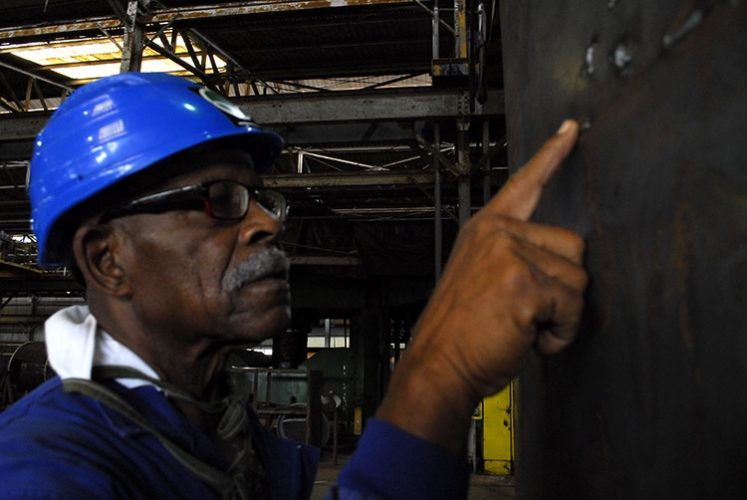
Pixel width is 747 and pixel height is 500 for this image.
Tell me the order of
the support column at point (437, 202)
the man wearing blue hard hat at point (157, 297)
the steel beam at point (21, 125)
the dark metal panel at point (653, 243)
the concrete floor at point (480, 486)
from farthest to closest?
the concrete floor at point (480, 486) < the steel beam at point (21, 125) < the support column at point (437, 202) < the man wearing blue hard hat at point (157, 297) < the dark metal panel at point (653, 243)

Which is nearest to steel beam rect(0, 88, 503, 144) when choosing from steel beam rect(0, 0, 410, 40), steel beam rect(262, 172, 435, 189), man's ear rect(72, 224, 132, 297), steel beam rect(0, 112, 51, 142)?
steel beam rect(0, 0, 410, 40)

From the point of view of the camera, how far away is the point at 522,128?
107cm

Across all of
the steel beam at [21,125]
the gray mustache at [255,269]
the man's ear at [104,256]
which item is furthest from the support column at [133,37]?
the gray mustache at [255,269]

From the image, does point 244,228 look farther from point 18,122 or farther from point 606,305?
point 18,122

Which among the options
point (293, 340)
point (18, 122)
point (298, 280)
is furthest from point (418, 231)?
point (18, 122)

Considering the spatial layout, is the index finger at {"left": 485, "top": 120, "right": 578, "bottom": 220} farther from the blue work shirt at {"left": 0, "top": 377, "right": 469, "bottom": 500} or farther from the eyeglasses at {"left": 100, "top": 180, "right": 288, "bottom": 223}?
the eyeglasses at {"left": 100, "top": 180, "right": 288, "bottom": 223}

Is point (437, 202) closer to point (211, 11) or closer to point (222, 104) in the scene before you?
point (211, 11)

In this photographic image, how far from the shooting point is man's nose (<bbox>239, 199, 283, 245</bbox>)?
4.55 ft

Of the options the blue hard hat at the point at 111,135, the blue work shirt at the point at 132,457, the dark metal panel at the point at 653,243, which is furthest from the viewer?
the blue hard hat at the point at 111,135

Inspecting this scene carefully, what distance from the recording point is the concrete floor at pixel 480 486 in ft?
23.6

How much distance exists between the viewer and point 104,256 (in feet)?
4.48

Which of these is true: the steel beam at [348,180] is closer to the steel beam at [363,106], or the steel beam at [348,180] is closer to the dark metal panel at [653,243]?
the steel beam at [363,106]

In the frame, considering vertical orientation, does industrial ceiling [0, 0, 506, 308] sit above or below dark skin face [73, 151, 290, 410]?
above

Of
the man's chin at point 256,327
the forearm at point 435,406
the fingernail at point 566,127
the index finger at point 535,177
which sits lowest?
the forearm at point 435,406
